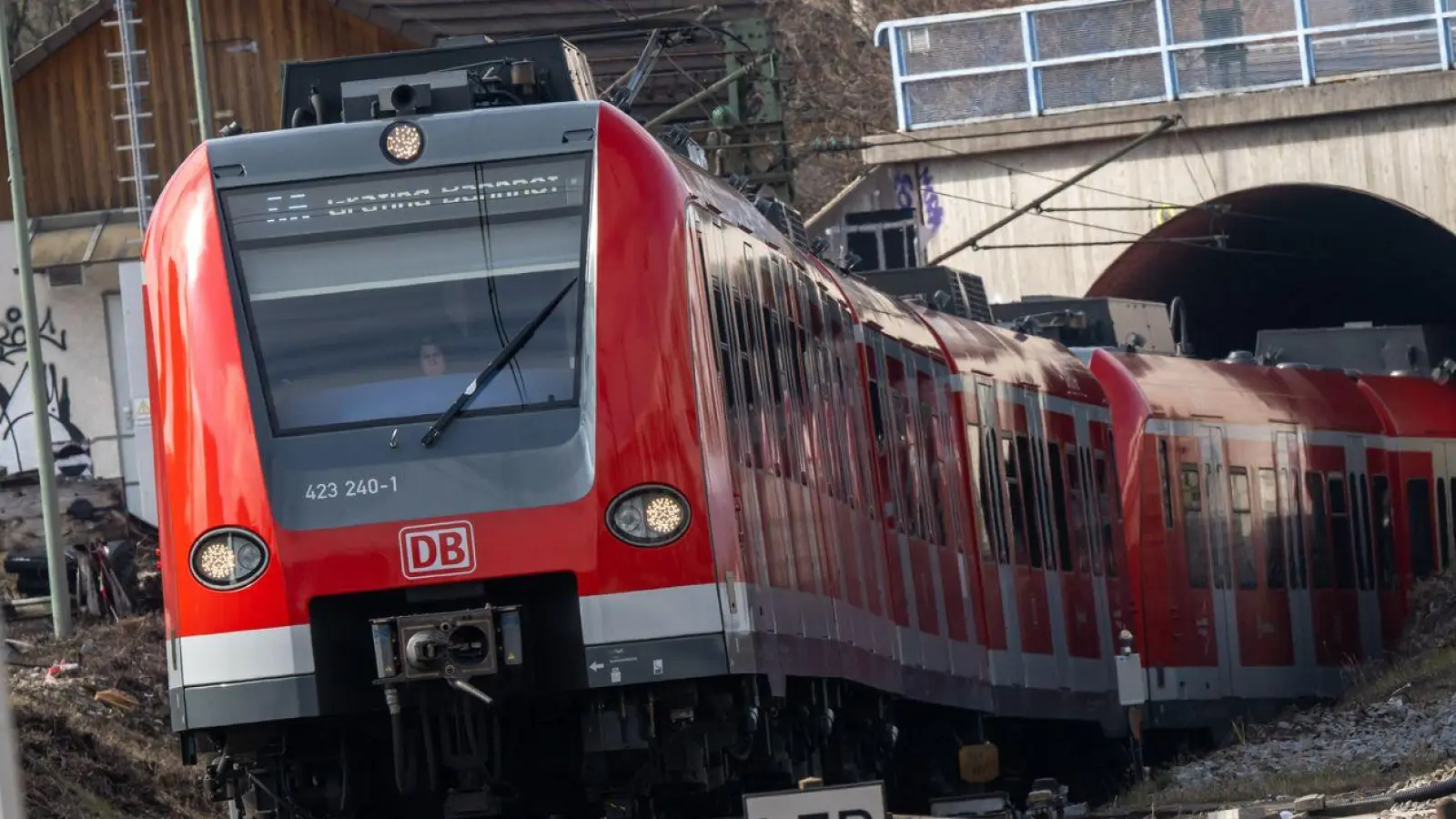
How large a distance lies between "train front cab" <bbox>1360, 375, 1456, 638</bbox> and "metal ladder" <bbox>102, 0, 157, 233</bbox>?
12.7 meters

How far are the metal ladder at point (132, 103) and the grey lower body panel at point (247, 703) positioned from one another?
64.4 feet

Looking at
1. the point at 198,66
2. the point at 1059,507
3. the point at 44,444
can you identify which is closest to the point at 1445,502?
the point at 1059,507

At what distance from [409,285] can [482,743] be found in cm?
164

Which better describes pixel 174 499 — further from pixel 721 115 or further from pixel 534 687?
pixel 721 115

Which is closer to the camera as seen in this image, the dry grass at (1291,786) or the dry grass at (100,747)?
the dry grass at (1291,786)

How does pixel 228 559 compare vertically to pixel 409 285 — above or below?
below

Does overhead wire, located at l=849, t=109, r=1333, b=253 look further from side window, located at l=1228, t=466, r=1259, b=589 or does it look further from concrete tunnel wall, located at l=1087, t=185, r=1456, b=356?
side window, located at l=1228, t=466, r=1259, b=589

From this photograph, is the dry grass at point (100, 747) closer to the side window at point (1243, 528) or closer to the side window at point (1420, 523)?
the side window at point (1243, 528)

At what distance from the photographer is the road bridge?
107 feet

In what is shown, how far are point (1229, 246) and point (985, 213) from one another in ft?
13.4

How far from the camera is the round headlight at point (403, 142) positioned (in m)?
10.3

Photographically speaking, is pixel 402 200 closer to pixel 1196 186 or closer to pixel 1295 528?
pixel 1295 528

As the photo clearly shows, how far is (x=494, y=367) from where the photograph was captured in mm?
9930

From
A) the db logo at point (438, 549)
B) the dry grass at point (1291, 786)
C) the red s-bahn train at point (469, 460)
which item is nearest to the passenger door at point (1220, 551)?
Result: the dry grass at point (1291, 786)
